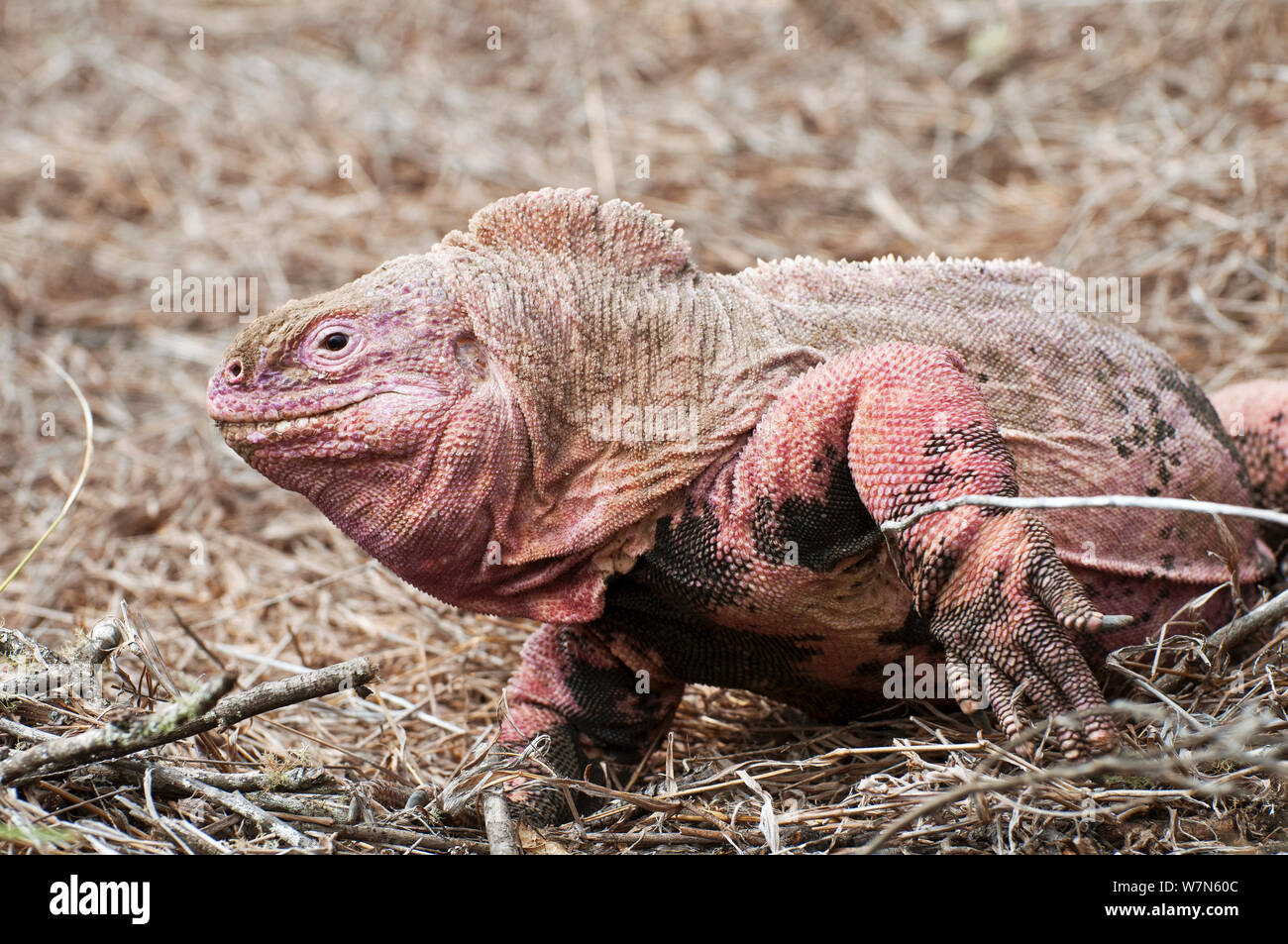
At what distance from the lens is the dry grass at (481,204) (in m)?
3.35

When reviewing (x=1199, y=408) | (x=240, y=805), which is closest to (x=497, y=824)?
(x=240, y=805)

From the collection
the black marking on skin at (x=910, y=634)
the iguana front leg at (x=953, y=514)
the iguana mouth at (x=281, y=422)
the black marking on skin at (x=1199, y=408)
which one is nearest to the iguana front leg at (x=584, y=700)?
the black marking on skin at (x=910, y=634)

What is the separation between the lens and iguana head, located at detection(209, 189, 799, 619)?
11.4 ft

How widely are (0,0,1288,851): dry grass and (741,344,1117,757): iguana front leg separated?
258 millimetres

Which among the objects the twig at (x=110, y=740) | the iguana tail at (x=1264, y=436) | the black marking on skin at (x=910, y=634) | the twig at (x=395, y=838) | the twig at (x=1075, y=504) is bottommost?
the twig at (x=395, y=838)

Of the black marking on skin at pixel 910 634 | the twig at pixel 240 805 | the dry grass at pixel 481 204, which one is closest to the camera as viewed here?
the twig at pixel 240 805

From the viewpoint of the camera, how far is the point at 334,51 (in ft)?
32.5

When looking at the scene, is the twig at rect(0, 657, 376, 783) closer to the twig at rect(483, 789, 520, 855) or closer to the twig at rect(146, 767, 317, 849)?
the twig at rect(146, 767, 317, 849)

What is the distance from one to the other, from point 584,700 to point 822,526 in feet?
3.66

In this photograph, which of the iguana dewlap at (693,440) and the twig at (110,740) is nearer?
the twig at (110,740)

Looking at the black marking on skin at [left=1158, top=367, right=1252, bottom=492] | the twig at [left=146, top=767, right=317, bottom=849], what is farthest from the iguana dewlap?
the twig at [left=146, top=767, right=317, bottom=849]

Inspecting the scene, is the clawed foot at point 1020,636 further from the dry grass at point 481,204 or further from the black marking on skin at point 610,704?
the black marking on skin at point 610,704

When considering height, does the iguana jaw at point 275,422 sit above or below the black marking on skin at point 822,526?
above

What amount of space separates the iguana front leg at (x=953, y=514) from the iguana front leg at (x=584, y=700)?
928mm
